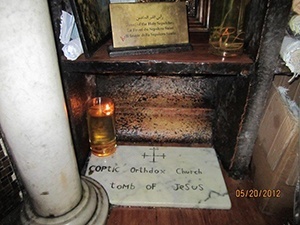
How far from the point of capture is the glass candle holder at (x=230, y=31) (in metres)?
0.86

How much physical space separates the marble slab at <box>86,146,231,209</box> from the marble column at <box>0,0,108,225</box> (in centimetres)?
24

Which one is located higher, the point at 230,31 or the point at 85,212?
the point at 230,31

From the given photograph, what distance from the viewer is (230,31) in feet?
2.88

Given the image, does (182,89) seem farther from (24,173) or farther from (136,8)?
(24,173)

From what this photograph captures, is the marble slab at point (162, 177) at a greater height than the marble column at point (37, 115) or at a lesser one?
lesser

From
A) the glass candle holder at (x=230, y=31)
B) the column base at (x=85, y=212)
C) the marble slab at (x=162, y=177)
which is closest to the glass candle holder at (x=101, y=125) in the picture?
the marble slab at (x=162, y=177)

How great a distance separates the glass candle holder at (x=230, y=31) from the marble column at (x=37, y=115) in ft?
1.95

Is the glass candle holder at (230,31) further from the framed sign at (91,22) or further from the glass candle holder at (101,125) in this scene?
the glass candle holder at (101,125)

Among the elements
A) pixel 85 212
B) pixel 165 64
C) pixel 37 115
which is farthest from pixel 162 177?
pixel 37 115

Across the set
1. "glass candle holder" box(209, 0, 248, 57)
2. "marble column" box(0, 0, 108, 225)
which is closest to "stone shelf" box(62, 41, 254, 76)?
"glass candle holder" box(209, 0, 248, 57)
